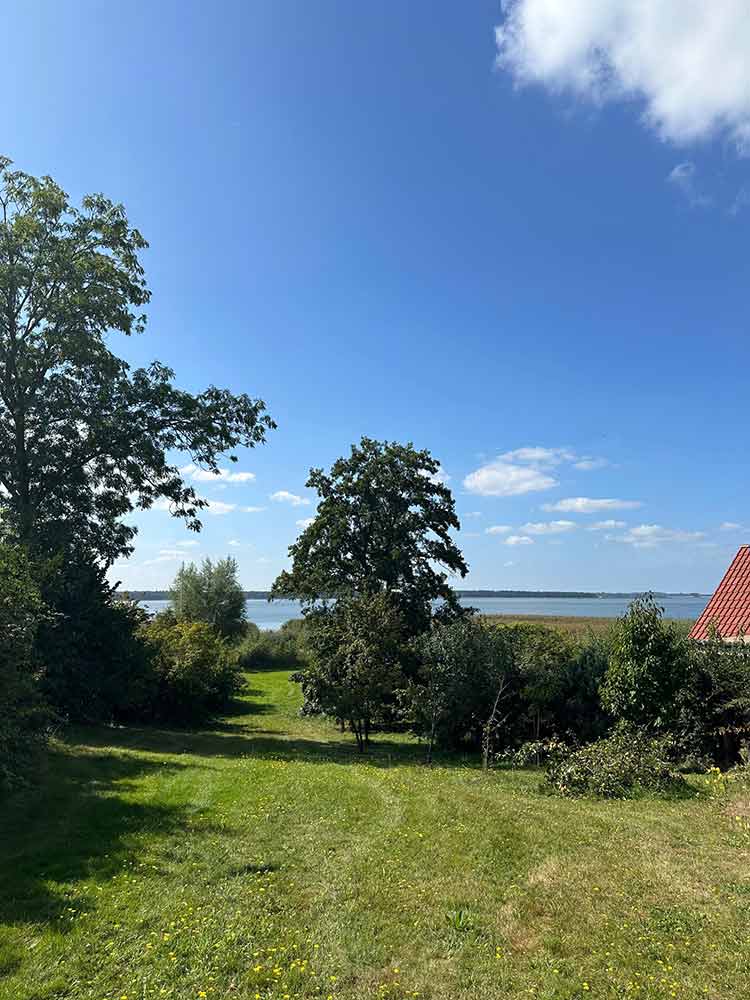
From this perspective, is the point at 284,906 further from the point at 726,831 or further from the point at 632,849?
the point at 726,831

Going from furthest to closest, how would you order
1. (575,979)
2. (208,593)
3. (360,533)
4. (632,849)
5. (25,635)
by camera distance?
(208,593), (360,533), (25,635), (632,849), (575,979)

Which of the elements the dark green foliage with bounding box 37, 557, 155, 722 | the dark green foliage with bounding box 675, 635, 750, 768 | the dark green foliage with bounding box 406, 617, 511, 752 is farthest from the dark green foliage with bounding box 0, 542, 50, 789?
the dark green foliage with bounding box 675, 635, 750, 768

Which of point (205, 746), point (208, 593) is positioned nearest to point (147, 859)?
point (205, 746)

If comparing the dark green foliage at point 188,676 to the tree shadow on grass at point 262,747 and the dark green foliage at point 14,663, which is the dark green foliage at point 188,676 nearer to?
the tree shadow on grass at point 262,747

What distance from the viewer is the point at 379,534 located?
26859mm

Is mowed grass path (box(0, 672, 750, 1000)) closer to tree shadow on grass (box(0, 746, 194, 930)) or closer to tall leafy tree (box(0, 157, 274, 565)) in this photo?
tree shadow on grass (box(0, 746, 194, 930))

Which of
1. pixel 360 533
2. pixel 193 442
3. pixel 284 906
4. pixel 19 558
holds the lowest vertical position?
pixel 284 906

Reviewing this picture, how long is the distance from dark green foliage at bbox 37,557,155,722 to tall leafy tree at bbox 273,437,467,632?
296 inches

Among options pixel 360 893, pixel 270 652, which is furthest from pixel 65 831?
pixel 270 652

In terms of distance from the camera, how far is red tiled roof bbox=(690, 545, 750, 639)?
19.1 metres

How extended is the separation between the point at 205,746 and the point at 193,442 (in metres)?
10.6

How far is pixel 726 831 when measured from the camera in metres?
9.18

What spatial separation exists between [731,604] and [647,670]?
6.93 meters

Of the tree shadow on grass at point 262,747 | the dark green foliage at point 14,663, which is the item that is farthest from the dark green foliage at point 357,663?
the dark green foliage at point 14,663
